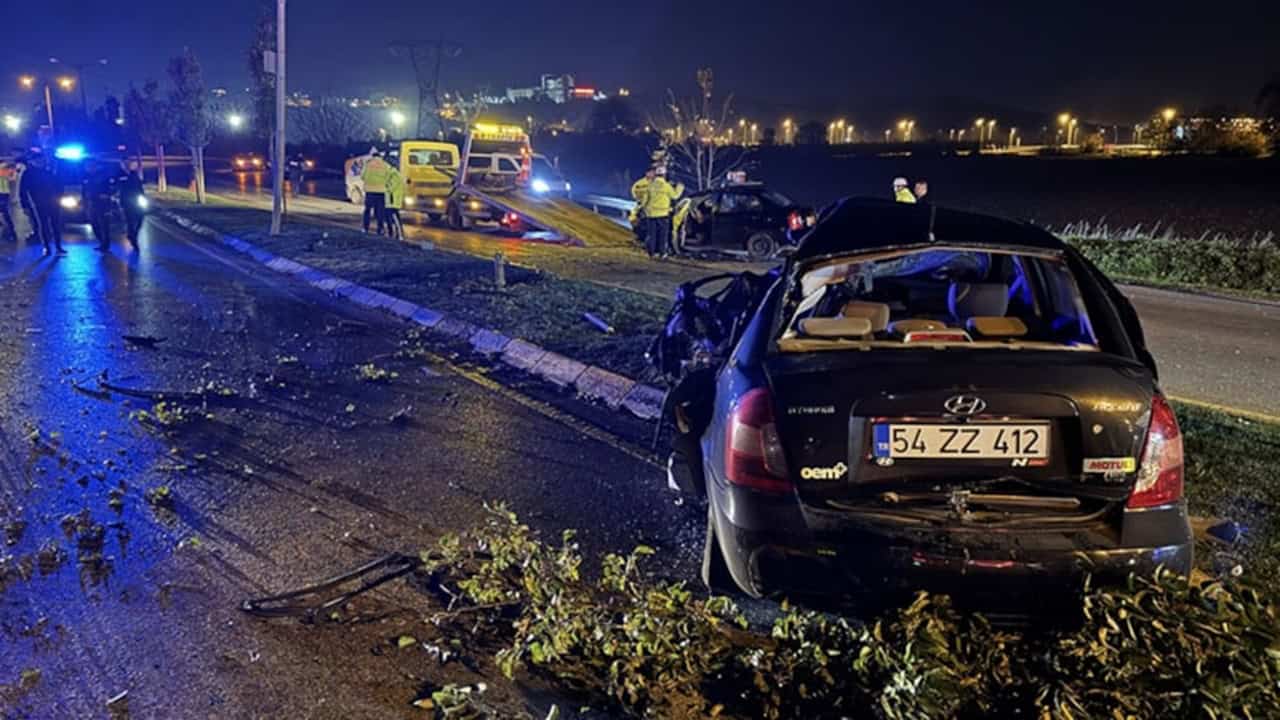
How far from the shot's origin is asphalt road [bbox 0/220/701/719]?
330cm

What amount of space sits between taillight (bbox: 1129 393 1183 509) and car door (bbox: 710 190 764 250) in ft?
46.9

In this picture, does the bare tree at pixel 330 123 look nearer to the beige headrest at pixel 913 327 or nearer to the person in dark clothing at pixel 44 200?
the person in dark clothing at pixel 44 200

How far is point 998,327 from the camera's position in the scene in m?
3.91

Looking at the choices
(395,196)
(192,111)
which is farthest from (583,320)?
(192,111)

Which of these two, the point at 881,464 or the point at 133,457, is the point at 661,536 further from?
the point at 133,457

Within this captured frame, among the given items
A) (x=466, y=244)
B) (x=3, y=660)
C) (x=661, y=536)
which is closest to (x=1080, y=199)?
(x=466, y=244)

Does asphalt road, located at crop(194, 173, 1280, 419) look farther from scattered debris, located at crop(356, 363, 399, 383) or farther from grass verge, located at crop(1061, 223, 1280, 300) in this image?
scattered debris, located at crop(356, 363, 399, 383)

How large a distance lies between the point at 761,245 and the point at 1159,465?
14.4 m

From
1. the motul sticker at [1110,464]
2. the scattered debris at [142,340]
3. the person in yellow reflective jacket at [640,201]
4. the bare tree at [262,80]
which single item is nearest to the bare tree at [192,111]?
the bare tree at [262,80]

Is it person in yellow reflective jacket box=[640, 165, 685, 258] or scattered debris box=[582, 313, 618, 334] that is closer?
scattered debris box=[582, 313, 618, 334]

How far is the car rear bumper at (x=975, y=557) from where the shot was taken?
301 cm

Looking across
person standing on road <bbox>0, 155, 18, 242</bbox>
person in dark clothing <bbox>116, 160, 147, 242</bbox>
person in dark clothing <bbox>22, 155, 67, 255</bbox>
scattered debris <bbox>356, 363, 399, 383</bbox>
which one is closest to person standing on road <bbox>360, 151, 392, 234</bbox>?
person in dark clothing <bbox>116, 160, 147, 242</bbox>

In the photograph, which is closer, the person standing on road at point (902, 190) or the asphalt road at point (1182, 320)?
the asphalt road at point (1182, 320)

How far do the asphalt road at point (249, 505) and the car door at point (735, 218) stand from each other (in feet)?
29.7
